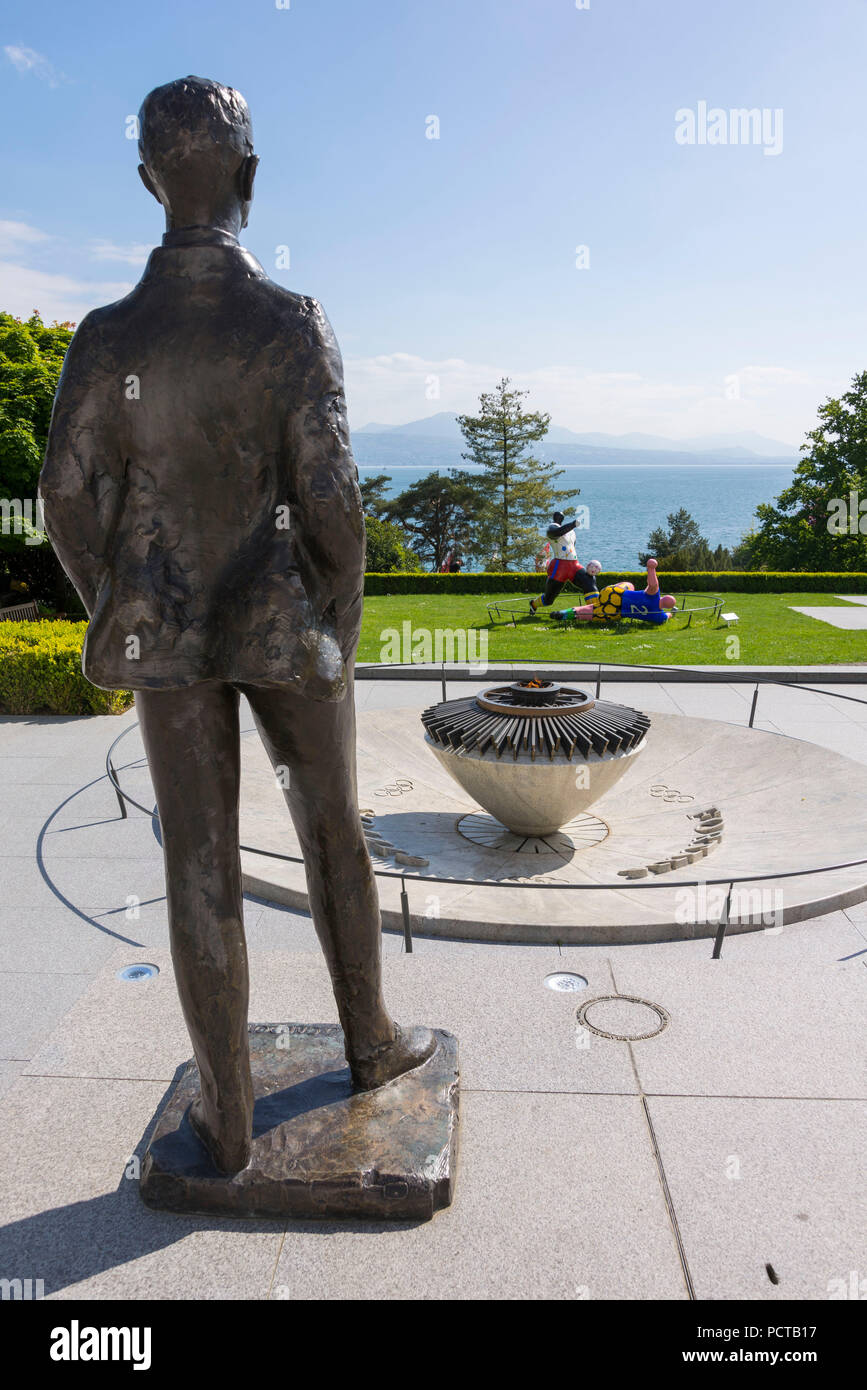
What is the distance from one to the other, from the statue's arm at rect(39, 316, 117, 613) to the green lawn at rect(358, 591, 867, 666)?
35.8 feet

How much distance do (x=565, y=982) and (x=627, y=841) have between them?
2.48m

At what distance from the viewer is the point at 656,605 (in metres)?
20.5

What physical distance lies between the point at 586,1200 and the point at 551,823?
3.76 m

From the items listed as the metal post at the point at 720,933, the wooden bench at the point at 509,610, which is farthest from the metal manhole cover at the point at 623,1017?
the wooden bench at the point at 509,610

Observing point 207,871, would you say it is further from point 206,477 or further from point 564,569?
point 564,569

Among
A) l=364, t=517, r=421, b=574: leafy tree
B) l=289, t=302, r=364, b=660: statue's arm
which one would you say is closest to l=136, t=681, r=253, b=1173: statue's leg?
l=289, t=302, r=364, b=660: statue's arm

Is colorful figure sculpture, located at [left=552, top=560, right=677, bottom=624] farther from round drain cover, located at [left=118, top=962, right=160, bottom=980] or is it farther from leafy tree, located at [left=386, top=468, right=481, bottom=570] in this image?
leafy tree, located at [left=386, top=468, right=481, bottom=570]

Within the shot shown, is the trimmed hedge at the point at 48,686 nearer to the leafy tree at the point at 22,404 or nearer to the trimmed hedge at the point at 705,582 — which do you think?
the leafy tree at the point at 22,404

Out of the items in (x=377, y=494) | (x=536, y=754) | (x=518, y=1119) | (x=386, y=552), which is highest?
(x=377, y=494)

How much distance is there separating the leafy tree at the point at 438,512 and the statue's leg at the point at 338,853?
47667 millimetres

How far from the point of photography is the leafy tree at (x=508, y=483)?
46875 mm

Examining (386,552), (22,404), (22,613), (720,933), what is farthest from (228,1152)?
(386,552)

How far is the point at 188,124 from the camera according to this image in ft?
8.45
